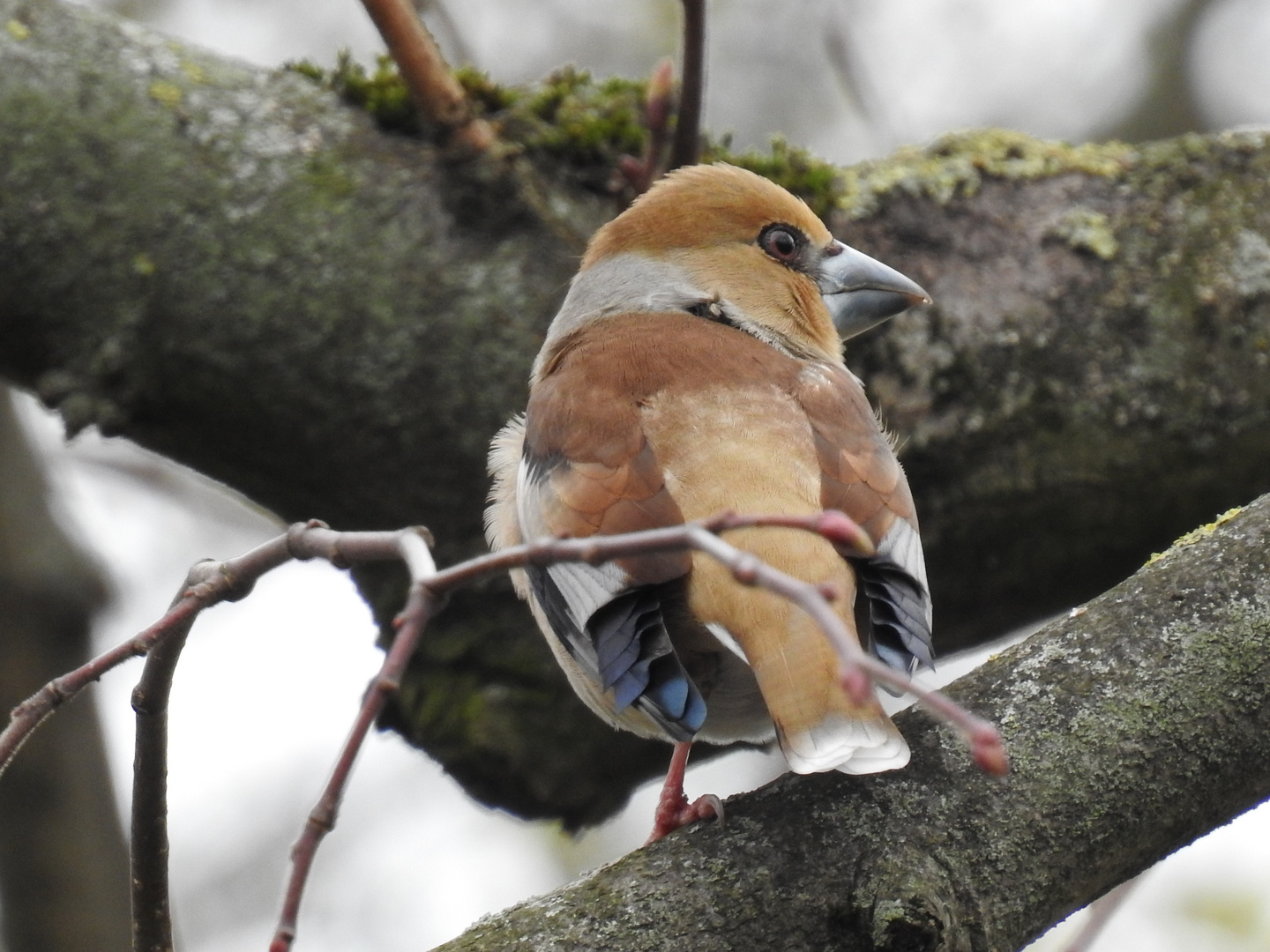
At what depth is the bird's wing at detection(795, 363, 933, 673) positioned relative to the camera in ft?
9.07

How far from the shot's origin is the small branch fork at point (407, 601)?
1.40 meters

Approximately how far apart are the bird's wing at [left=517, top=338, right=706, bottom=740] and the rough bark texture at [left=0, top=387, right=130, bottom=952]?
2.10 metres

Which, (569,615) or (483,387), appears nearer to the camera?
(569,615)

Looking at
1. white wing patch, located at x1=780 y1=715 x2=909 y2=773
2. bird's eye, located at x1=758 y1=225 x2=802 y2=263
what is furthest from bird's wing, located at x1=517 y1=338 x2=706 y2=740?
bird's eye, located at x1=758 y1=225 x2=802 y2=263

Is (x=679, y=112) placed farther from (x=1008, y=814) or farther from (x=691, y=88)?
(x=1008, y=814)

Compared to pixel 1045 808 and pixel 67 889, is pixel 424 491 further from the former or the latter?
pixel 1045 808

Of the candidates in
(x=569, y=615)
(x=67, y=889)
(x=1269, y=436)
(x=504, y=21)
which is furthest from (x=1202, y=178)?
(x=504, y=21)

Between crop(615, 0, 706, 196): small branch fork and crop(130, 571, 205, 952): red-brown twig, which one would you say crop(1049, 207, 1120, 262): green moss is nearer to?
crop(615, 0, 706, 196): small branch fork

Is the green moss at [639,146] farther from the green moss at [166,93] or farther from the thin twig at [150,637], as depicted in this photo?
the thin twig at [150,637]

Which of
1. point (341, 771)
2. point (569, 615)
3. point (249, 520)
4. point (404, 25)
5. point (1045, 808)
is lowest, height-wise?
point (249, 520)

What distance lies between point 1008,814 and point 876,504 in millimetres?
977

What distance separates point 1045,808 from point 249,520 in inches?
281

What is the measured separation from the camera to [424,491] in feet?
14.0

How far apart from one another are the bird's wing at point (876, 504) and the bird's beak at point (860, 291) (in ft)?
1.53
